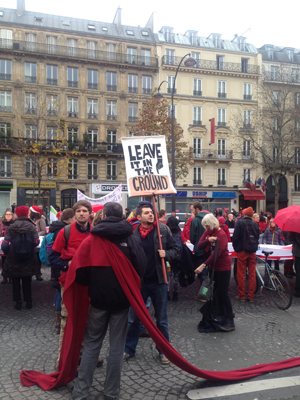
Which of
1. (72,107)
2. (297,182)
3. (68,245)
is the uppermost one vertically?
(72,107)

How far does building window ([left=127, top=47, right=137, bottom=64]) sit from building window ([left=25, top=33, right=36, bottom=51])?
30.4ft

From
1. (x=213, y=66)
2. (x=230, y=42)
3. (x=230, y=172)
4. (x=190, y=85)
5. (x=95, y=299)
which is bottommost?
(x=95, y=299)

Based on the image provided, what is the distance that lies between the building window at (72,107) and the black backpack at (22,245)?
28.9 meters

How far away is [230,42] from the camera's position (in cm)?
4028

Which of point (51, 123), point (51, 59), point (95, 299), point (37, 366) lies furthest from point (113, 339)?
point (51, 59)

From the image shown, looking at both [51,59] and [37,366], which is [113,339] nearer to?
[37,366]

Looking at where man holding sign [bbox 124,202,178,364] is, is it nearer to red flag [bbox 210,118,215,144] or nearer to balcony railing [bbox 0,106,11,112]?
balcony railing [bbox 0,106,11,112]

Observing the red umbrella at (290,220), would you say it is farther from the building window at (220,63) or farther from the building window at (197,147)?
the building window at (220,63)

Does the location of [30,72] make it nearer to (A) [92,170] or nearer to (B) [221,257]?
(A) [92,170]

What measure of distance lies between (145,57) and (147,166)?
33.8 meters

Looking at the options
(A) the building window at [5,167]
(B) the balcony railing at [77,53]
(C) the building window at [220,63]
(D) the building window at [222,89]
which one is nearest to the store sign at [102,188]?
(A) the building window at [5,167]

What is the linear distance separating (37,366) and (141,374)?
1239mm

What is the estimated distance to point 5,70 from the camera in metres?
31.7

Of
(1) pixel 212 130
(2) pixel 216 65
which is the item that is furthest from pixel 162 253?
(2) pixel 216 65
